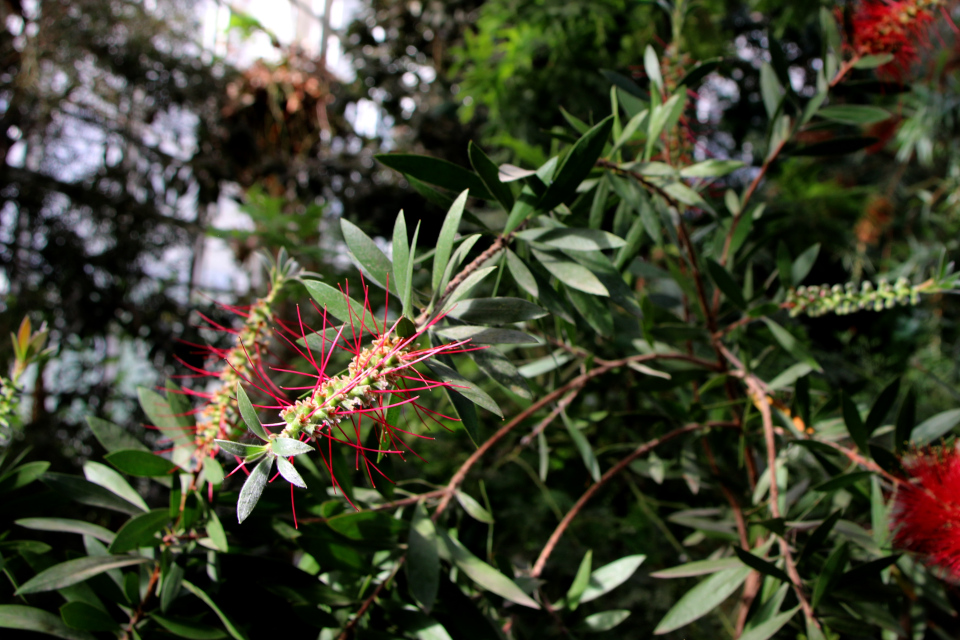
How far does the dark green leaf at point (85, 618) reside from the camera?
257 millimetres

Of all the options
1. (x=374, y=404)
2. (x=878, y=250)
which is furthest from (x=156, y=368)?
(x=878, y=250)

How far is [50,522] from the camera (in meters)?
0.29

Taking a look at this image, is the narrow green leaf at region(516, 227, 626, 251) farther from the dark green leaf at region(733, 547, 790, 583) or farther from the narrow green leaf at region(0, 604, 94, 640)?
the narrow green leaf at region(0, 604, 94, 640)

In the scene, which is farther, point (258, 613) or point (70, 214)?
point (70, 214)

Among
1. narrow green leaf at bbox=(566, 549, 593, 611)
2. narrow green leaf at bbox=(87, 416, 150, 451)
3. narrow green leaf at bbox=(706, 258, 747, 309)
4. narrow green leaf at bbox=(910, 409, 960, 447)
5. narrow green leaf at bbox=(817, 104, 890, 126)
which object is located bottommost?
narrow green leaf at bbox=(566, 549, 593, 611)

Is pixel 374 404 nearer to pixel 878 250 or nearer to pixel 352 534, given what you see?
pixel 352 534

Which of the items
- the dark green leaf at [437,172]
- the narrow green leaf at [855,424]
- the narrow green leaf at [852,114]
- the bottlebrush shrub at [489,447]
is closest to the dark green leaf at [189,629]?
the bottlebrush shrub at [489,447]

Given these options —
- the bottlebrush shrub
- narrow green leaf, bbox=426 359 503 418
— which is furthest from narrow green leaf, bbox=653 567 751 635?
narrow green leaf, bbox=426 359 503 418

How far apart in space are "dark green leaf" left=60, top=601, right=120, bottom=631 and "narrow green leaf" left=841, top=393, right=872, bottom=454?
40cm

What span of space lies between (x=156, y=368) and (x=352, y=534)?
0.96 metres

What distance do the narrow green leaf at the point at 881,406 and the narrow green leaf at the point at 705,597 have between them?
0.38 feet

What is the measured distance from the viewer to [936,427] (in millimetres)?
371

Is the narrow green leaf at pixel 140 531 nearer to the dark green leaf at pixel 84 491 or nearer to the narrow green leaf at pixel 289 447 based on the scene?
the dark green leaf at pixel 84 491

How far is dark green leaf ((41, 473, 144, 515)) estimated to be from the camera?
29 centimetres
